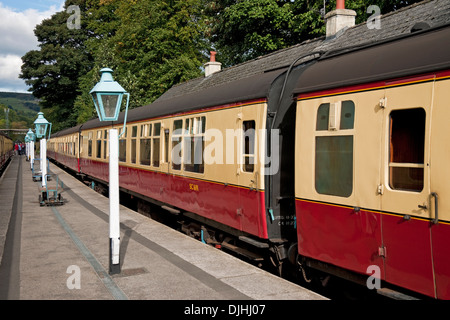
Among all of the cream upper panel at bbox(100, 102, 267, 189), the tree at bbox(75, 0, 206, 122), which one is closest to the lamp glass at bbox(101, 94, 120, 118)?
the cream upper panel at bbox(100, 102, 267, 189)

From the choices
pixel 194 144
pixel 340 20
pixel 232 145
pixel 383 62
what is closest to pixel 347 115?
pixel 383 62

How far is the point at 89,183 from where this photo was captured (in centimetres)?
2373

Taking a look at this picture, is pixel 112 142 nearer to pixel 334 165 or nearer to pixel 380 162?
pixel 334 165

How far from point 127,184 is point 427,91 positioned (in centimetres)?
1160

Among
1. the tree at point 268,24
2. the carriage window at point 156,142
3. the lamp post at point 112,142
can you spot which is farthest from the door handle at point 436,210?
the tree at point 268,24

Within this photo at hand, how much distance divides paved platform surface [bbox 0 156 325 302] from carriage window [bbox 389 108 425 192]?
1.92 meters

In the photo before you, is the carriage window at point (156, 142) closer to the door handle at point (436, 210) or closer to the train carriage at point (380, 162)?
the train carriage at point (380, 162)

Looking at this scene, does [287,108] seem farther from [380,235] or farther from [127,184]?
[127,184]

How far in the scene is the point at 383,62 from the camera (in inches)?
188

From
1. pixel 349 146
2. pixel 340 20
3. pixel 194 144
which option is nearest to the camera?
pixel 349 146

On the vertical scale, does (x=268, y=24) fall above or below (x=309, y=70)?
above

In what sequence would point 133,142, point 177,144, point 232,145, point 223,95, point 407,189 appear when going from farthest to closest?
point 133,142
point 177,144
point 223,95
point 232,145
point 407,189

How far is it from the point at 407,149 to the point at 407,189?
0.40 metres

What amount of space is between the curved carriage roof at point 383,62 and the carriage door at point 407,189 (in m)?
0.21
